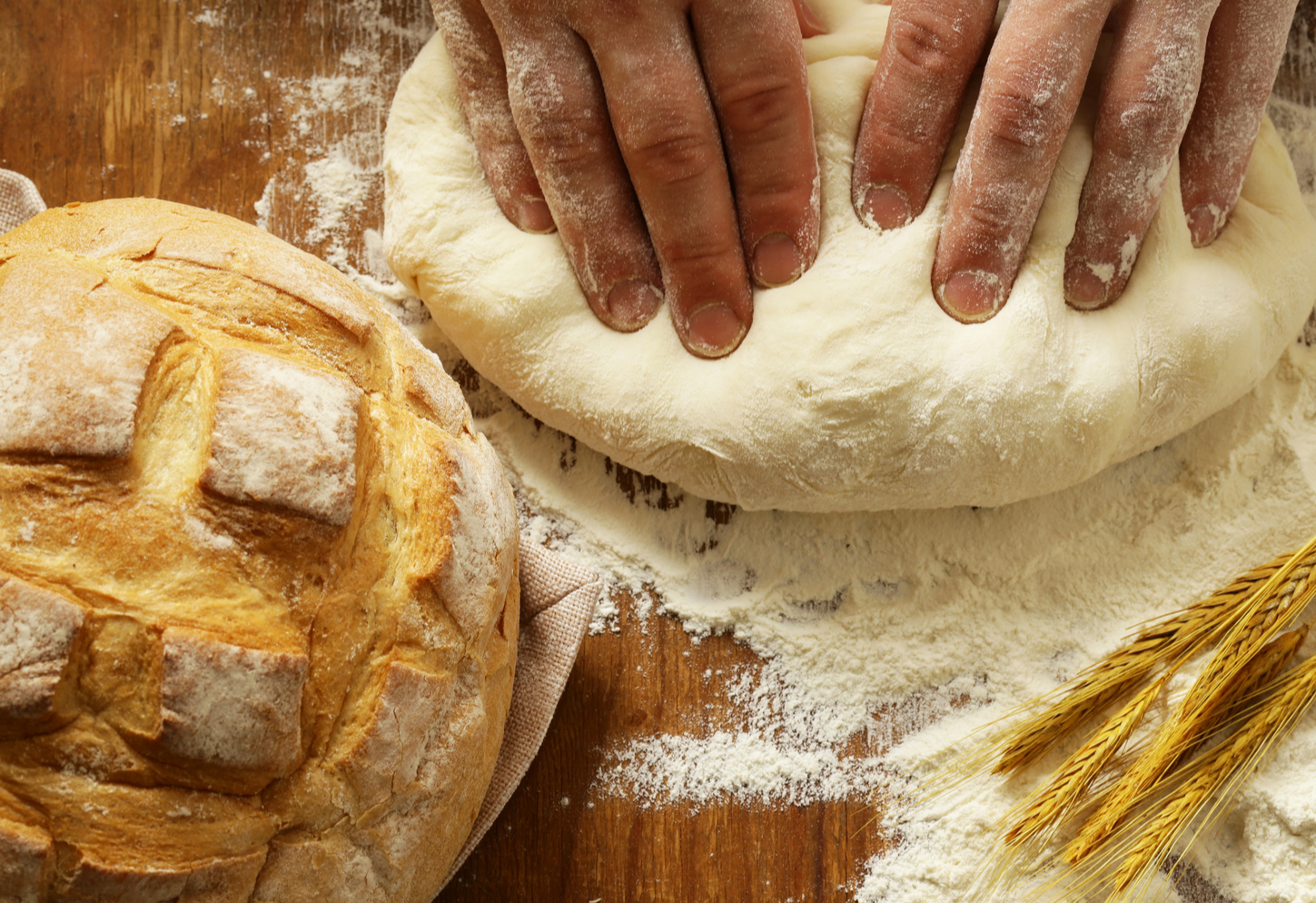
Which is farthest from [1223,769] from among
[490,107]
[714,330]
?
[490,107]

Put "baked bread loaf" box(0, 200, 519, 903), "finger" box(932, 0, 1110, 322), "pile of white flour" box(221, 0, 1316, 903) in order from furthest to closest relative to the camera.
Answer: "pile of white flour" box(221, 0, 1316, 903), "finger" box(932, 0, 1110, 322), "baked bread loaf" box(0, 200, 519, 903)

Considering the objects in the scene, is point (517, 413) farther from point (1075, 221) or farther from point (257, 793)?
point (1075, 221)

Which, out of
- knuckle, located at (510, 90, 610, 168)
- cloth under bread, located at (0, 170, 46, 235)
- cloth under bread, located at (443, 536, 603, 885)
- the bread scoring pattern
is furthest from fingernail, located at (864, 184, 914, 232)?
cloth under bread, located at (0, 170, 46, 235)

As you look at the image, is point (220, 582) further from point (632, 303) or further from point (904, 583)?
point (904, 583)

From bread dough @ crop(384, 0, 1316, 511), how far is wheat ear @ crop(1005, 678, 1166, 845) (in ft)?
1.08

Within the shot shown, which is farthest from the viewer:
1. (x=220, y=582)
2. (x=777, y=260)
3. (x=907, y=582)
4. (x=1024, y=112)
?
(x=907, y=582)

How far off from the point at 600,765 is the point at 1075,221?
1.04 meters

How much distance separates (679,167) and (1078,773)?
0.98 metres

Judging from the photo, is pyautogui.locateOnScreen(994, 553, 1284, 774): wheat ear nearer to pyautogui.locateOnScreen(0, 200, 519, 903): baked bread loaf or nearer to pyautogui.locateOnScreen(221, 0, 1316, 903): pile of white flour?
pyautogui.locateOnScreen(221, 0, 1316, 903): pile of white flour

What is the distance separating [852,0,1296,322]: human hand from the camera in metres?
1.27

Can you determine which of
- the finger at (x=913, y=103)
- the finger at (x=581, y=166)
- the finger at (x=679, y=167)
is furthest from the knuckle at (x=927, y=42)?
the finger at (x=581, y=166)

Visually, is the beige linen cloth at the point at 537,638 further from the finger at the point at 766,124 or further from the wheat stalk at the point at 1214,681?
the wheat stalk at the point at 1214,681

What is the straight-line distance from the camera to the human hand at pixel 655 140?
4.20 ft

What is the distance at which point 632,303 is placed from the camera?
1407 mm
